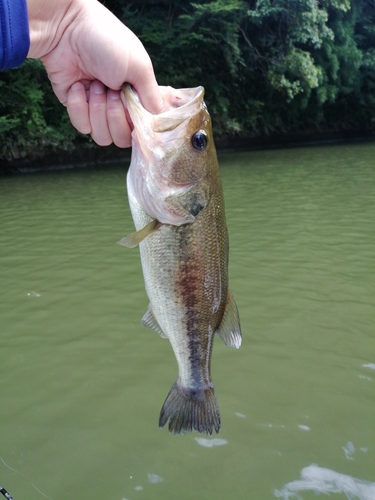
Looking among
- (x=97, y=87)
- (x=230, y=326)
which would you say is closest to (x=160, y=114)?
(x=97, y=87)

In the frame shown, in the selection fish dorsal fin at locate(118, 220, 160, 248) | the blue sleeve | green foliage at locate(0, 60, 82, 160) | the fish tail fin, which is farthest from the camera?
green foliage at locate(0, 60, 82, 160)

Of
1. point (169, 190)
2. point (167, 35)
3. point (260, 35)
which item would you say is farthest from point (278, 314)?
point (260, 35)

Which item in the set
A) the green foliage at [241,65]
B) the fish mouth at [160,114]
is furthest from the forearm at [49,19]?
the green foliage at [241,65]

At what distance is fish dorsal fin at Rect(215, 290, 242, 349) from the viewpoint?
2.11m

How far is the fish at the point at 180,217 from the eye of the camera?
192cm

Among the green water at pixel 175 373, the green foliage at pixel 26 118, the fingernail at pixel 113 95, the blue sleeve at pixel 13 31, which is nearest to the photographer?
the blue sleeve at pixel 13 31

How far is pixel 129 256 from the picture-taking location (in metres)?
6.77

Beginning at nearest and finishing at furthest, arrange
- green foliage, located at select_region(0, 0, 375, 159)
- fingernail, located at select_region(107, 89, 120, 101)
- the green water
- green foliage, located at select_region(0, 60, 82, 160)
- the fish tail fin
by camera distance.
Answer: fingernail, located at select_region(107, 89, 120, 101) → the fish tail fin → the green water → green foliage, located at select_region(0, 60, 82, 160) → green foliage, located at select_region(0, 0, 375, 159)

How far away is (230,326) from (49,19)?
4.71 feet

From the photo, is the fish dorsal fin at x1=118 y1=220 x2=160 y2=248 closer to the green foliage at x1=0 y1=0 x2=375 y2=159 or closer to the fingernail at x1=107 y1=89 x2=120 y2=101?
the fingernail at x1=107 y1=89 x2=120 y2=101

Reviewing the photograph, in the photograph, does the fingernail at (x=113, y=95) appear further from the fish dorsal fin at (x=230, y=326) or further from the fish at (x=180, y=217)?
the fish dorsal fin at (x=230, y=326)

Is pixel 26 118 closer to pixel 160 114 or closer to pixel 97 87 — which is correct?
pixel 97 87

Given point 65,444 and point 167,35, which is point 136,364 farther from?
point 167,35

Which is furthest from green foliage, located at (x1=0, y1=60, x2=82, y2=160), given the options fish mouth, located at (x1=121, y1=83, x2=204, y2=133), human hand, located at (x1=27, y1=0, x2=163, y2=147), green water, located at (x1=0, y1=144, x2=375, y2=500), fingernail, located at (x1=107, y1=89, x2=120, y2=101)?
fish mouth, located at (x1=121, y1=83, x2=204, y2=133)
